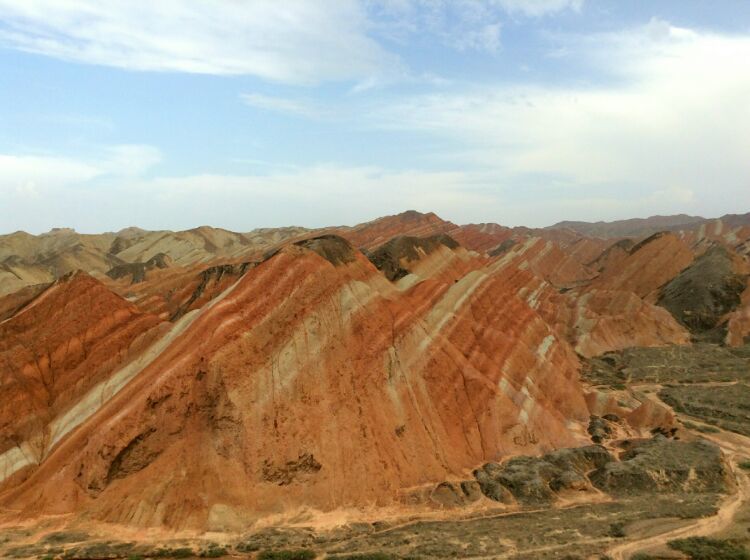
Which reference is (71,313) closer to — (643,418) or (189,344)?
(189,344)

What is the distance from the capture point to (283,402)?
95.0 feet

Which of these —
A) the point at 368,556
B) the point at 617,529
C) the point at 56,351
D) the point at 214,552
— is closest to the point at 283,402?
the point at 214,552

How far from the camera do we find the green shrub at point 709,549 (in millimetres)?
21672

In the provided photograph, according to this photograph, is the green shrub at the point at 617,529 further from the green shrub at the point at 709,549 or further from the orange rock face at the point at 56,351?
the orange rock face at the point at 56,351

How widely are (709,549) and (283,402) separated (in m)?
20.4

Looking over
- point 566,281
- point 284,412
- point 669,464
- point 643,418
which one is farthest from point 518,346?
point 566,281

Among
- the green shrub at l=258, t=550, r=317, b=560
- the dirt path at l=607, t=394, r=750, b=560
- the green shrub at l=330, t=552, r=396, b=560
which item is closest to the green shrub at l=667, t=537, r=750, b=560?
the dirt path at l=607, t=394, r=750, b=560

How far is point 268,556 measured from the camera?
2256 cm

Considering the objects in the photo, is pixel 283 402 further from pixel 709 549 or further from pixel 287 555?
pixel 709 549

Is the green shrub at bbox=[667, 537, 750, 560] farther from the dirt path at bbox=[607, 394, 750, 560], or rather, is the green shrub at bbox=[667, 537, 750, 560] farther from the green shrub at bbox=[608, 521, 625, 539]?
the green shrub at bbox=[608, 521, 625, 539]

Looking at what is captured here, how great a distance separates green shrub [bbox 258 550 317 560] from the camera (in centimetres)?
2248

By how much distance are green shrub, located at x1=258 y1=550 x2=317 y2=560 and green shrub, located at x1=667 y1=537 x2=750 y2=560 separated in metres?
15.3

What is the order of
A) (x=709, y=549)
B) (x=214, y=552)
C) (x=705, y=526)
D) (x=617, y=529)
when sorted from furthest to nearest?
(x=705, y=526) → (x=617, y=529) → (x=214, y=552) → (x=709, y=549)

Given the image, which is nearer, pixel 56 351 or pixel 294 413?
pixel 294 413
